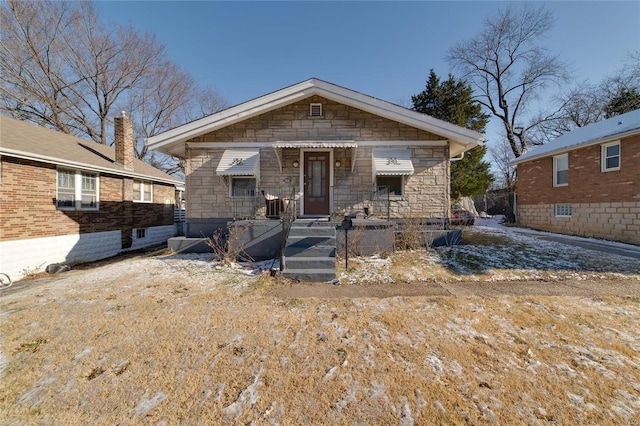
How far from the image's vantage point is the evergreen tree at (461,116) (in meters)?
20.2

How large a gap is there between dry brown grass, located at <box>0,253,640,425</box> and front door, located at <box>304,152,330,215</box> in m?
4.91

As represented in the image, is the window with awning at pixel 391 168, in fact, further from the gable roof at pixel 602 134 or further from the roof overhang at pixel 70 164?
the roof overhang at pixel 70 164

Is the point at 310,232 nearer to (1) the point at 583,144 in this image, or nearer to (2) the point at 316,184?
(2) the point at 316,184

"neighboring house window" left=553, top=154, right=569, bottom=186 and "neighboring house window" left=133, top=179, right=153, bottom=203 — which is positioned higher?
"neighboring house window" left=553, top=154, right=569, bottom=186

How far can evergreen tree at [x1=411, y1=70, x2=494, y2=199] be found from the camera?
794 inches

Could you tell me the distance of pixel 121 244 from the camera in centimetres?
1067

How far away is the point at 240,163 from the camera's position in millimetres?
8125

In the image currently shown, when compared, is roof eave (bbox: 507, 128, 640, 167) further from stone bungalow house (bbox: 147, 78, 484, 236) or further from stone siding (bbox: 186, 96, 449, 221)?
stone siding (bbox: 186, 96, 449, 221)

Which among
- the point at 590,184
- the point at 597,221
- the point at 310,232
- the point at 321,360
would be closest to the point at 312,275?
the point at 310,232

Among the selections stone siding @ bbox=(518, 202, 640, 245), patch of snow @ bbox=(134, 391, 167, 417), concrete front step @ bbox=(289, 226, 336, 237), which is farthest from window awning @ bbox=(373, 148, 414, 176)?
stone siding @ bbox=(518, 202, 640, 245)

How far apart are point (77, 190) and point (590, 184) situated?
68.9 ft

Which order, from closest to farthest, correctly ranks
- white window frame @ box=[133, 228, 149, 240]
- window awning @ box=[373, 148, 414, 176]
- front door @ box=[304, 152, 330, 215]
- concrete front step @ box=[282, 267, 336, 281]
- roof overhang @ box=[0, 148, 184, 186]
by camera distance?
concrete front step @ box=[282, 267, 336, 281]
roof overhang @ box=[0, 148, 184, 186]
window awning @ box=[373, 148, 414, 176]
front door @ box=[304, 152, 330, 215]
white window frame @ box=[133, 228, 149, 240]

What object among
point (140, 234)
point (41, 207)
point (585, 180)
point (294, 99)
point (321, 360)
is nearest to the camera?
point (321, 360)

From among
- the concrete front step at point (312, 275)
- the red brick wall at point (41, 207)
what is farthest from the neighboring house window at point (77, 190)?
the concrete front step at point (312, 275)
